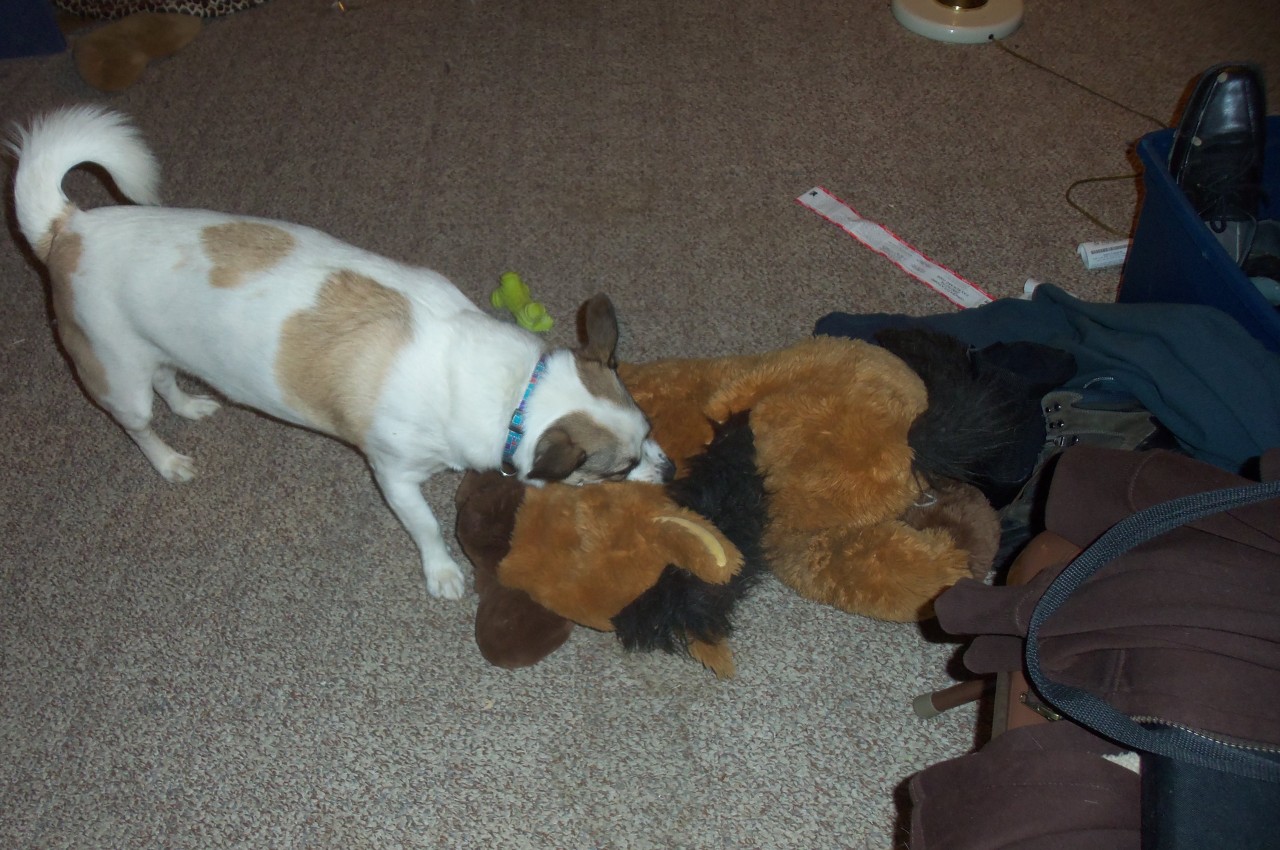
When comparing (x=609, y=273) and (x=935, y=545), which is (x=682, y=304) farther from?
(x=935, y=545)

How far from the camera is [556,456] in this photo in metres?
1.48

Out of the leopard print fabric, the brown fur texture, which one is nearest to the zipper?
the brown fur texture

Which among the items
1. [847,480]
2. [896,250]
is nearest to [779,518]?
[847,480]

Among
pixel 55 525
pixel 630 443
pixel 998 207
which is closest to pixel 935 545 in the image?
pixel 630 443

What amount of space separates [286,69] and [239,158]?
57 cm

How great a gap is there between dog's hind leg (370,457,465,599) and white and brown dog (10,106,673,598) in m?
0.05

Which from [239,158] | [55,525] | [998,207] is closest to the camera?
[55,525]

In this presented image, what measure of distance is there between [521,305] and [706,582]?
1099 millimetres

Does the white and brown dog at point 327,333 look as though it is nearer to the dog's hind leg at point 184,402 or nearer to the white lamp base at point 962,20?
the dog's hind leg at point 184,402

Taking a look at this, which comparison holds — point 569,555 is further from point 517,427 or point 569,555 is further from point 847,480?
point 847,480

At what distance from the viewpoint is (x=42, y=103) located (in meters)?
2.99

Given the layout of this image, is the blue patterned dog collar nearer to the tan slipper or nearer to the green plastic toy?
the green plastic toy

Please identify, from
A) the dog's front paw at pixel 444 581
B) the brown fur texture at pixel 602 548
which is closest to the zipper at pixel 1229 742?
the brown fur texture at pixel 602 548

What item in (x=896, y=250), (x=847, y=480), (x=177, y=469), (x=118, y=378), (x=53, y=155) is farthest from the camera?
(x=896, y=250)
